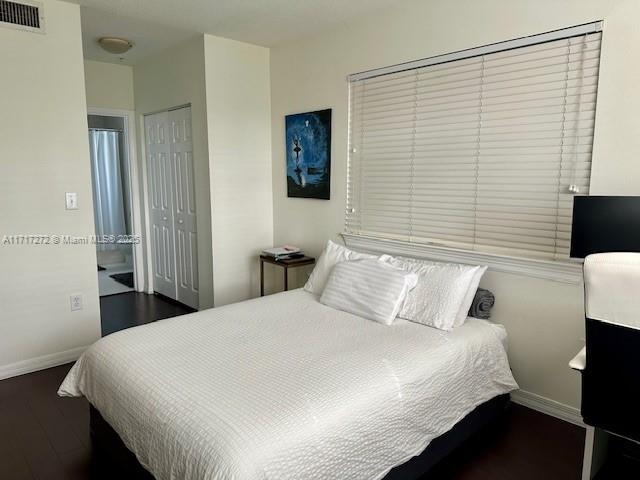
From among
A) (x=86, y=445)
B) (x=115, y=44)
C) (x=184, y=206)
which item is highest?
(x=115, y=44)

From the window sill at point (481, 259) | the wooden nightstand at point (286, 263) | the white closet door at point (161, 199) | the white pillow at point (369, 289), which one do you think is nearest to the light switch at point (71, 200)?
the white closet door at point (161, 199)

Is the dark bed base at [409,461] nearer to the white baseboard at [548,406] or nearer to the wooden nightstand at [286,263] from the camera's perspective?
the white baseboard at [548,406]

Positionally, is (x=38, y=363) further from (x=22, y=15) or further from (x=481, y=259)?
(x=481, y=259)

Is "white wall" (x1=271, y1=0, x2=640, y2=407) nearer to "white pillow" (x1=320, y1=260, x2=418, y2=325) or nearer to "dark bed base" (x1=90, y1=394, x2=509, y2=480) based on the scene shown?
"dark bed base" (x1=90, y1=394, x2=509, y2=480)

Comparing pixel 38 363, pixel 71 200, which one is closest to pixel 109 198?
pixel 71 200

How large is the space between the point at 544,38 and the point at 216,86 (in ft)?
8.23

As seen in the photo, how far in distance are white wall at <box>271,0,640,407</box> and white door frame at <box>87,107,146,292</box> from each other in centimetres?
197

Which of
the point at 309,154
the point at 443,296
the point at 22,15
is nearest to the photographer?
the point at 443,296

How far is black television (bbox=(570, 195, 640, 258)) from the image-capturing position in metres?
1.87

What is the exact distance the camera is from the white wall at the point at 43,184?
2926mm

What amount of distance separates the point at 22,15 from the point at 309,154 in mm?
2179

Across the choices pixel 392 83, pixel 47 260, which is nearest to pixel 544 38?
pixel 392 83

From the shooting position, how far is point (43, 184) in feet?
10.1

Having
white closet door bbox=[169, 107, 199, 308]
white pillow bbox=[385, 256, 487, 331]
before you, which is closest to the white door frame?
white closet door bbox=[169, 107, 199, 308]
